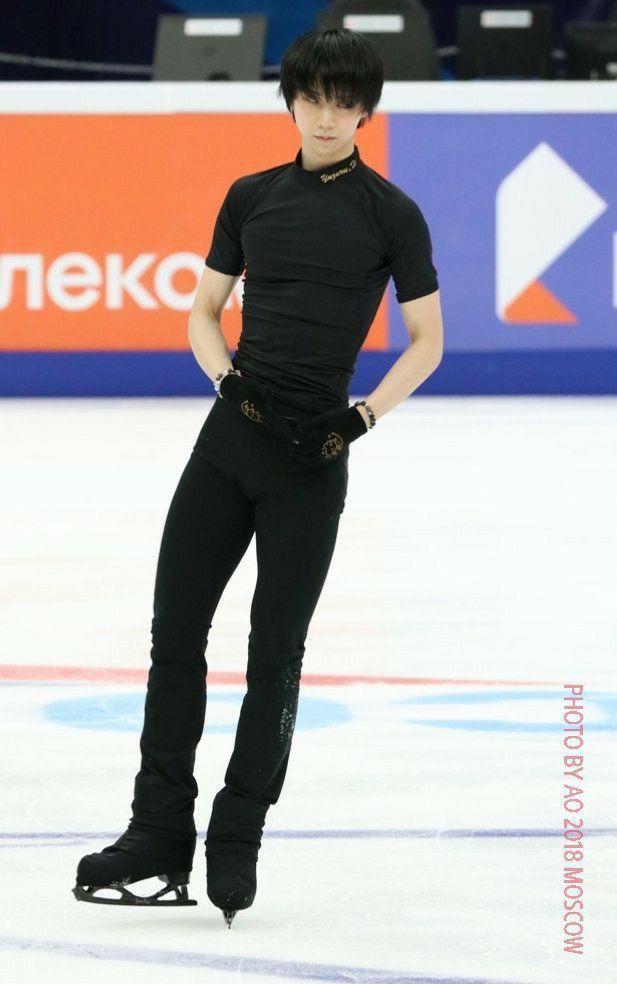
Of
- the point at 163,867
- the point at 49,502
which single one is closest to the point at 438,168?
the point at 49,502

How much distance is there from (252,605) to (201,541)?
0.13 meters

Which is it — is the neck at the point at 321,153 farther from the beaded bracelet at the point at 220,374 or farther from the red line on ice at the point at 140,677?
the red line on ice at the point at 140,677

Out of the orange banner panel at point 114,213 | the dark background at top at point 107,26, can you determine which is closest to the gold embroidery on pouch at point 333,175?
the orange banner panel at point 114,213

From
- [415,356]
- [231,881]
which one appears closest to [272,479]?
Answer: [415,356]

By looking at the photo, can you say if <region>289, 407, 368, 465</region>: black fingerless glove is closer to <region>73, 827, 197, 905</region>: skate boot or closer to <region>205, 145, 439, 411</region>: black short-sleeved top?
<region>205, 145, 439, 411</region>: black short-sleeved top

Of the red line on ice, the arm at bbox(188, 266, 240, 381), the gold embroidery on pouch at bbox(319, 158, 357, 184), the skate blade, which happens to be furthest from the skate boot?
the red line on ice

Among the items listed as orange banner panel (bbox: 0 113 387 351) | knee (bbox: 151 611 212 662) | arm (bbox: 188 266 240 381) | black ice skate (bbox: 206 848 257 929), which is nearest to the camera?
black ice skate (bbox: 206 848 257 929)

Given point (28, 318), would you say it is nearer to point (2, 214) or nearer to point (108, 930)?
point (2, 214)

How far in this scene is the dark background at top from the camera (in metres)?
14.4

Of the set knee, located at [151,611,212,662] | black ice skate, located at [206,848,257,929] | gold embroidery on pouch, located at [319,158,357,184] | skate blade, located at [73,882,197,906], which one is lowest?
skate blade, located at [73,882,197,906]

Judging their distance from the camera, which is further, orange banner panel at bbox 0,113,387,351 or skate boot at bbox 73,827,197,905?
orange banner panel at bbox 0,113,387,351

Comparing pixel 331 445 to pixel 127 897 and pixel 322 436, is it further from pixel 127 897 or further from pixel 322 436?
pixel 127 897

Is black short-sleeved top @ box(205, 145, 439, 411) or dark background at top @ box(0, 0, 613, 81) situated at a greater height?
black short-sleeved top @ box(205, 145, 439, 411)

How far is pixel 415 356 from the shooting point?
285 cm
